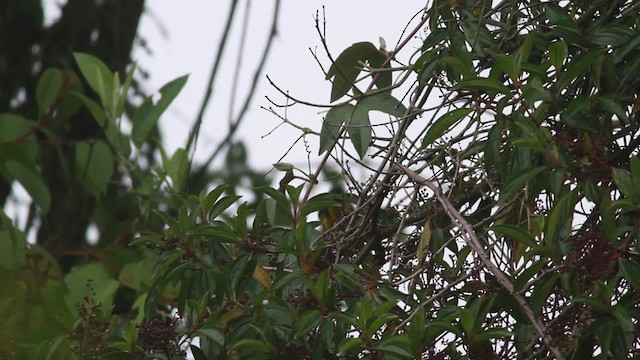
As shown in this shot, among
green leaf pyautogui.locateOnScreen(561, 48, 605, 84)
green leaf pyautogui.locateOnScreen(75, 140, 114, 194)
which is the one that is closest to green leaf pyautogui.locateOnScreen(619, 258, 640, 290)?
green leaf pyautogui.locateOnScreen(561, 48, 605, 84)

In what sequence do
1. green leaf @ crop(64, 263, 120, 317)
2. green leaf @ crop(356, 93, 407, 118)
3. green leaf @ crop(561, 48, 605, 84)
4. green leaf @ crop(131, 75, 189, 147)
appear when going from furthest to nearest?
green leaf @ crop(131, 75, 189, 147), green leaf @ crop(64, 263, 120, 317), green leaf @ crop(356, 93, 407, 118), green leaf @ crop(561, 48, 605, 84)

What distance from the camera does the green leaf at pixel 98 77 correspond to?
2.09 metres

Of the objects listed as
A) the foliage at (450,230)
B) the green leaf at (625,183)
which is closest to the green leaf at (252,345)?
A: the foliage at (450,230)

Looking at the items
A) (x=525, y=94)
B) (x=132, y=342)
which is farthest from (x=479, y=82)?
(x=132, y=342)

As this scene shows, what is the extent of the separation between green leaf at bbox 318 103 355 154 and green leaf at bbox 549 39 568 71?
305mm

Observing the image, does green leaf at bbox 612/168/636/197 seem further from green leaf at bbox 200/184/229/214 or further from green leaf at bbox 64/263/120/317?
green leaf at bbox 64/263/120/317

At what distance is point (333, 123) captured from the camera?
1.26 m

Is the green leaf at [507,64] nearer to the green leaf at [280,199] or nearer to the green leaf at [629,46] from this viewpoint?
the green leaf at [629,46]

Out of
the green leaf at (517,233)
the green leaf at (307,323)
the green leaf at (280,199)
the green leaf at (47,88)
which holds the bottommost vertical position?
the green leaf at (307,323)

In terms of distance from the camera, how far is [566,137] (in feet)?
3.30

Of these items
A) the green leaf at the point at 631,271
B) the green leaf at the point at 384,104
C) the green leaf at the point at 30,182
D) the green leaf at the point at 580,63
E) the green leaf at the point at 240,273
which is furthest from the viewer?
the green leaf at the point at 30,182

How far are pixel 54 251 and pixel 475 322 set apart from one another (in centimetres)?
136

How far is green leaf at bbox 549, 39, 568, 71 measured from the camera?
1.03m

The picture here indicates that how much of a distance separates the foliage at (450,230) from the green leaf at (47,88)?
2.52 feet
